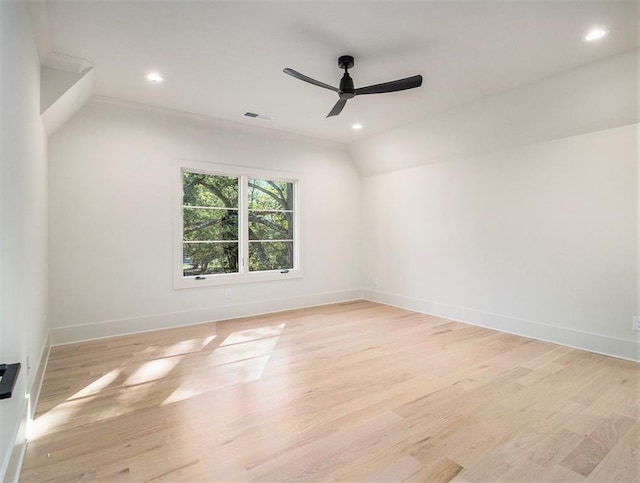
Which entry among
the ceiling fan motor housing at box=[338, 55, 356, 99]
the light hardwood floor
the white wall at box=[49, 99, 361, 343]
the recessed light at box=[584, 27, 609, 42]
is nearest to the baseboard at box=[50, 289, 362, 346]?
the white wall at box=[49, 99, 361, 343]

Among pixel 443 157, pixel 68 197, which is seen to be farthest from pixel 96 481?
pixel 443 157

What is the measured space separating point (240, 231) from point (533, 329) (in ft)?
12.9

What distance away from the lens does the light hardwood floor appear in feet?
6.00

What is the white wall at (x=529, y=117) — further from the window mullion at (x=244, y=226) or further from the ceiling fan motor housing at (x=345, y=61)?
the window mullion at (x=244, y=226)

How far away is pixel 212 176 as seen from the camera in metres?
4.94

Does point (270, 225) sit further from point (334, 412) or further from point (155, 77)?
point (334, 412)

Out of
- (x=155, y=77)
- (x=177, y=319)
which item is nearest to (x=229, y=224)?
(x=177, y=319)

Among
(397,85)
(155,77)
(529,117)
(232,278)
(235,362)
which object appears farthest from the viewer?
(232,278)

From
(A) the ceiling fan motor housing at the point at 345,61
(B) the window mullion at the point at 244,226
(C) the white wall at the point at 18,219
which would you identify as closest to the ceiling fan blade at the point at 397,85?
(A) the ceiling fan motor housing at the point at 345,61

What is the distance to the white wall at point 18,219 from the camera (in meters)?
1.66

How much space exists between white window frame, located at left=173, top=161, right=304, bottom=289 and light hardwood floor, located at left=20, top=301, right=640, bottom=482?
102cm

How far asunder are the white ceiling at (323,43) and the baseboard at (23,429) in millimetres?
2624

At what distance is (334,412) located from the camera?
7.82 feet

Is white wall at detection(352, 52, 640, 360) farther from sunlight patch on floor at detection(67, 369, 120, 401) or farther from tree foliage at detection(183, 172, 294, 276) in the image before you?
sunlight patch on floor at detection(67, 369, 120, 401)
